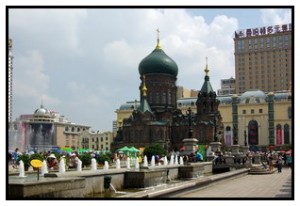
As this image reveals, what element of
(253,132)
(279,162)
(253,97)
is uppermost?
(253,97)

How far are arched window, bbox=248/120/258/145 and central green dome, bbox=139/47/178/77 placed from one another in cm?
2587

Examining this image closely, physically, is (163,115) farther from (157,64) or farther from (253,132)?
(253,132)

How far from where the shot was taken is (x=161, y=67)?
88938mm

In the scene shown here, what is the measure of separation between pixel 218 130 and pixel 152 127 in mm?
11571

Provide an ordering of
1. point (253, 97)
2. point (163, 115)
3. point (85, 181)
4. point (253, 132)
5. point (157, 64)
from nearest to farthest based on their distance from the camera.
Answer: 1. point (85, 181)
2. point (157, 64)
3. point (163, 115)
4. point (253, 132)
5. point (253, 97)

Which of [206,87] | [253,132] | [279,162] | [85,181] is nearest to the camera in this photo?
[85,181]

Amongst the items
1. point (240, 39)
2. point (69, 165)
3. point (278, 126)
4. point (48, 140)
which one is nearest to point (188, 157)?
point (69, 165)

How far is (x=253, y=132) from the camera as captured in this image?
4144 inches

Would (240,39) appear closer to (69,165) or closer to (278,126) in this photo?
(278,126)

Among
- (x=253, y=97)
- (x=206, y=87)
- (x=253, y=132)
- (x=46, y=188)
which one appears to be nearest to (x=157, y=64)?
(x=206, y=87)

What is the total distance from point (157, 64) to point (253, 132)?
98.6 feet

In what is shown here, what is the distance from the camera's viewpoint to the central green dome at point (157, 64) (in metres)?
88.8

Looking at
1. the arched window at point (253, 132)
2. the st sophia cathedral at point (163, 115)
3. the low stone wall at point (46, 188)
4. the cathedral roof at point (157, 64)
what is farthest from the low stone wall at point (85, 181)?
the arched window at point (253, 132)

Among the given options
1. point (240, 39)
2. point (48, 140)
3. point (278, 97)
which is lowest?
point (48, 140)
